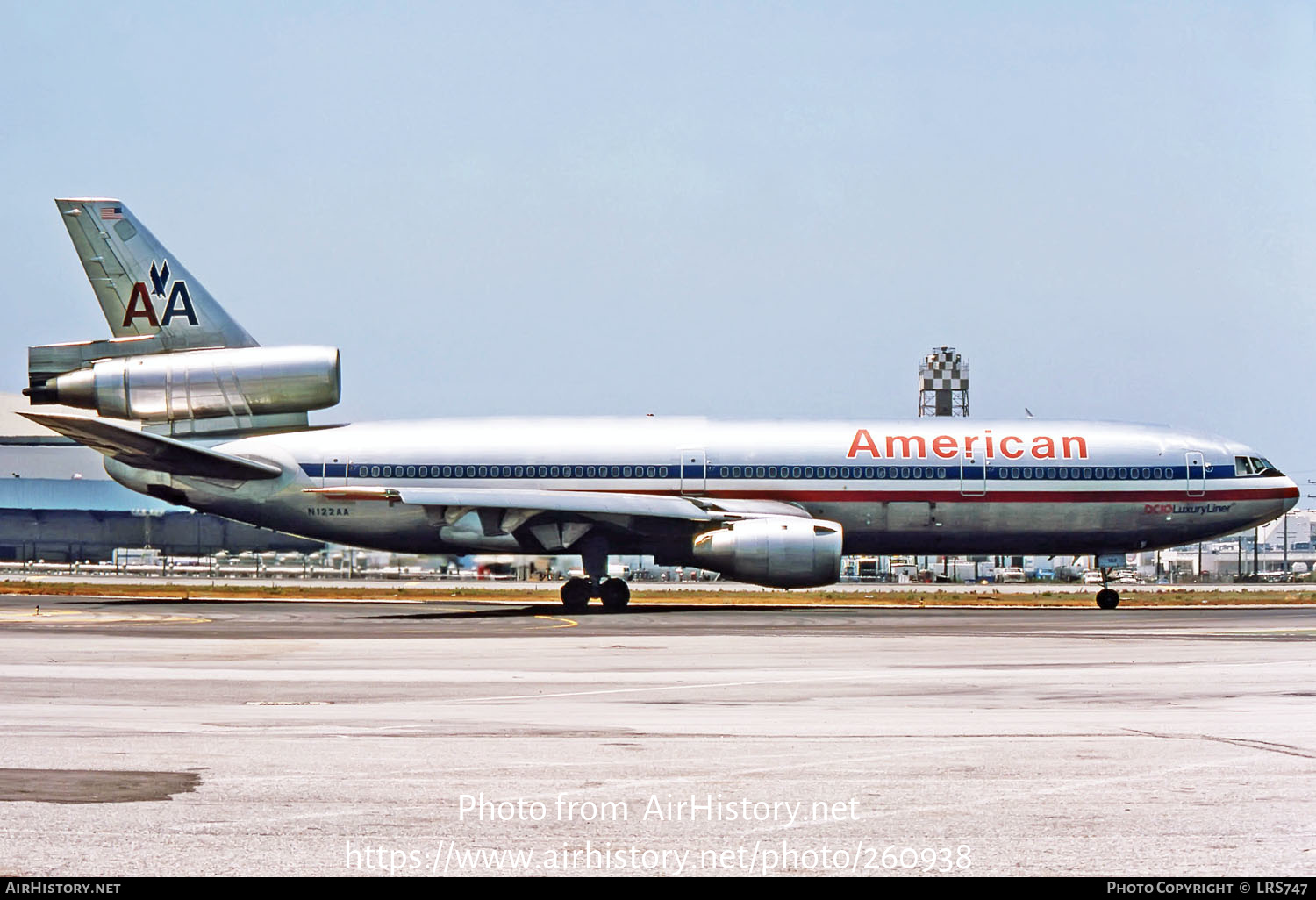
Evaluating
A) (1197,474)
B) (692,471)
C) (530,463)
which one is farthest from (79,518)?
(1197,474)

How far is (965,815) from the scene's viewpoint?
862 centimetres

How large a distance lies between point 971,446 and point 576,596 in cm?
1092

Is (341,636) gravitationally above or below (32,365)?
below

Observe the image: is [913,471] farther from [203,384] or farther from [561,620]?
[203,384]

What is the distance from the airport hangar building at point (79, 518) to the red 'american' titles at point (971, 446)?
180 feet

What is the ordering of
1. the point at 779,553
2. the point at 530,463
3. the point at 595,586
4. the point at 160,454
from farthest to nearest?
the point at 530,463 → the point at 595,586 → the point at 160,454 → the point at 779,553

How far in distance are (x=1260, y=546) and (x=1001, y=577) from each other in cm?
5720

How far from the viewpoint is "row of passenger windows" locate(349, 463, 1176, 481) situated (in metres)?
35.8

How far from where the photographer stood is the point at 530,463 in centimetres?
3581

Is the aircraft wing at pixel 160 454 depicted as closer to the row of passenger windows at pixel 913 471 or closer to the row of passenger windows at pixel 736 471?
the row of passenger windows at pixel 736 471

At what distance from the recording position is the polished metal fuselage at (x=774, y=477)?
35.8 m

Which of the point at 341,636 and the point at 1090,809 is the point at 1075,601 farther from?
the point at 1090,809

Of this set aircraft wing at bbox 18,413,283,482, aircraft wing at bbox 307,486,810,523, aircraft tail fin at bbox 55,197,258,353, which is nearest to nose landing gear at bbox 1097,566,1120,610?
Answer: aircraft wing at bbox 307,486,810,523
